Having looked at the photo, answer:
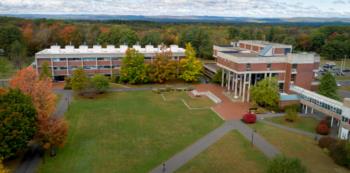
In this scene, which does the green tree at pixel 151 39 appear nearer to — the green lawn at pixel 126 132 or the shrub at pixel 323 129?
the green lawn at pixel 126 132

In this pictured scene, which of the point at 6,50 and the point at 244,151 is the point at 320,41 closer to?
the point at 244,151

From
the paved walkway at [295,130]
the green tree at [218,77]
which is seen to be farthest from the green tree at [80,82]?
the paved walkway at [295,130]

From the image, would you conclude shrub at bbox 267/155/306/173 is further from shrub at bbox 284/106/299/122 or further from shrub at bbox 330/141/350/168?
shrub at bbox 284/106/299/122

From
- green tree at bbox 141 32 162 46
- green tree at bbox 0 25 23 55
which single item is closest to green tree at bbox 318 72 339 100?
green tree at bbox 141 32 162 46

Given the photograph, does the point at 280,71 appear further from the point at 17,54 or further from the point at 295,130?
the point at 17,54

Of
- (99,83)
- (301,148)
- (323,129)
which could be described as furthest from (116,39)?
(301,148)

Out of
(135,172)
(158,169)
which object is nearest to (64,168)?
(135,172)
